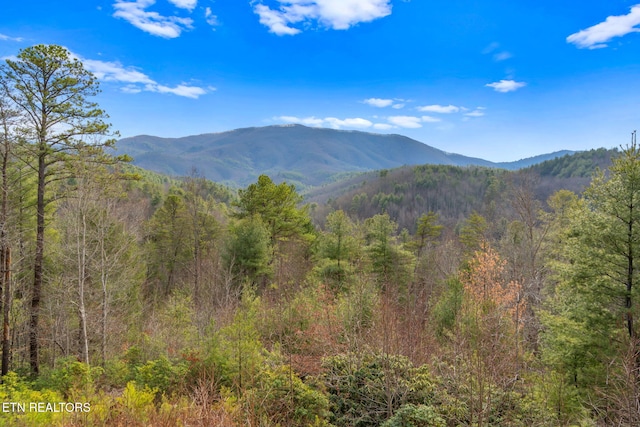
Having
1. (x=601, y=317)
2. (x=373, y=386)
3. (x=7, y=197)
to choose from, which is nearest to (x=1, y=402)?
(x=373, y=386)

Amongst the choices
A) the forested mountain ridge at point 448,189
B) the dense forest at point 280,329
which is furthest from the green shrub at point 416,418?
the forested mountain ridge at point 448,189

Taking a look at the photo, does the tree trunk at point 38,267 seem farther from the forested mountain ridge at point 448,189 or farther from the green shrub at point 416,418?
the forested mountain ridge at point 448,189

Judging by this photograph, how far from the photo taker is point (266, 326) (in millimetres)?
13422

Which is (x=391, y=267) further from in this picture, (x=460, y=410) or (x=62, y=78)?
(x=62, y=78)

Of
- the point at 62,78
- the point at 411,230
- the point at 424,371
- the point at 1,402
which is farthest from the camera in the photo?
the point at 411,230

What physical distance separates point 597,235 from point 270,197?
53.3 ft

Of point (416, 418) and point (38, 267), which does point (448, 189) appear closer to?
point (38, 267)

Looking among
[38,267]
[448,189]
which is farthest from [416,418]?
[448,189]

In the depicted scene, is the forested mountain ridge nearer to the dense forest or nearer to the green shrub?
the dense forest

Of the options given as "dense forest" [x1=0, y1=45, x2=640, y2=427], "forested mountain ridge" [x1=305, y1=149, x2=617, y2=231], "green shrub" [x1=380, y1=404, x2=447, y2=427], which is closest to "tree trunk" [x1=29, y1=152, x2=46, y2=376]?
"dense forest" [x1=0, y1=45, x2=640, y2=427]

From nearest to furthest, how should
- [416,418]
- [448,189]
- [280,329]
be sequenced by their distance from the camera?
[416,418]
[280,329]
[448,189]

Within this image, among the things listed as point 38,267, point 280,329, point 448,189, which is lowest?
point 280,329

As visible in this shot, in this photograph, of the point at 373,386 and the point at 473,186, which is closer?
the point at 373,386

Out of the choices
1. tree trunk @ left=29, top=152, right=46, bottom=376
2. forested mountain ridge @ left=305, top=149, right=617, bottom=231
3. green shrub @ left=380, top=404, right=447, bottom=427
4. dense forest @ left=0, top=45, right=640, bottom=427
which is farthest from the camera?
forested mountain ridge @ left=305, top=149, right=617, bottom=231
